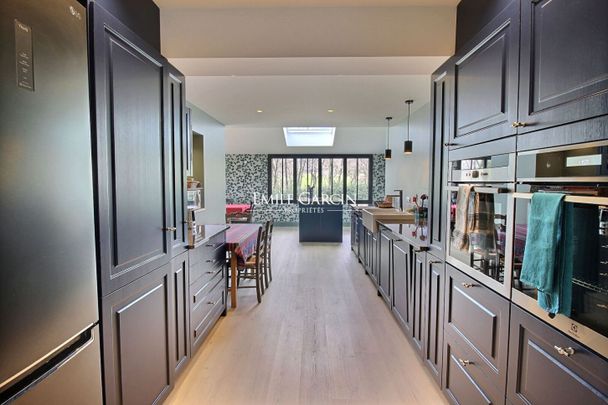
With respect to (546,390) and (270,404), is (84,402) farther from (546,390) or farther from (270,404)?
(546,390)

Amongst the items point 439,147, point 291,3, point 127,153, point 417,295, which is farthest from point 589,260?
point 291,3

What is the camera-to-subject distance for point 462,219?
5.75ft

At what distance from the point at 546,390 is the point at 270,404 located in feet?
5.18

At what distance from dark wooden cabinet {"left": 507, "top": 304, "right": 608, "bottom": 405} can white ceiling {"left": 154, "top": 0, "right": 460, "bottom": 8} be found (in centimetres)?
187

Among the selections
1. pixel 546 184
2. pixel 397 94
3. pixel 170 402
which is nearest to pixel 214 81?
pixel 397 94

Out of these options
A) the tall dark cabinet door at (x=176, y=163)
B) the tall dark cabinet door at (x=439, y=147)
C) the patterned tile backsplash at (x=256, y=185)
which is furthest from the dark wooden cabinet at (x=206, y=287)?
the patterned tile backsplash at (x=256, y=185)

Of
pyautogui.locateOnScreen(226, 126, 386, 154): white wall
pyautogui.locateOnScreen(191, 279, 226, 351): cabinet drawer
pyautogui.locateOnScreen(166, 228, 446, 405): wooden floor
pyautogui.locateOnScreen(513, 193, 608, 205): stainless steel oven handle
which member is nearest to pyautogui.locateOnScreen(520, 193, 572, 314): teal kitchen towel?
pyautogui.locateOnScreen(513, 193, 608, 205): stainless steel oven handle

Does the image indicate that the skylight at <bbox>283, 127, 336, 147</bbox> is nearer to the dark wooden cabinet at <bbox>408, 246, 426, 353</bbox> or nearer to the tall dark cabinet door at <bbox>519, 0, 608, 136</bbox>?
the dark wooden cabinet at <bbox>408, 246, 426, 353</bbox>

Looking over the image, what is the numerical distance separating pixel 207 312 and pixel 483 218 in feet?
7.79

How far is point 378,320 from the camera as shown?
331 cm

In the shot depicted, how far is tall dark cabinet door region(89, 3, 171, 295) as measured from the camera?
4.53 ft

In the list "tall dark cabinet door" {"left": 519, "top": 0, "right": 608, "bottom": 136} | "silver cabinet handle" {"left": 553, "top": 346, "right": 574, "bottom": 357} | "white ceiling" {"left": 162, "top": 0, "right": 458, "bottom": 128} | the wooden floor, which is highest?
"white ceiling" {"left": 162, "top": 0, "right": 458, "bottom": 128}

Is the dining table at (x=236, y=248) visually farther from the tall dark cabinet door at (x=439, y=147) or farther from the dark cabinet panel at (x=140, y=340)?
the tall dark cabinet door at (x=439, y=147)

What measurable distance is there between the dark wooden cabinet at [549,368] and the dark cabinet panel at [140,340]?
180 centimetres
